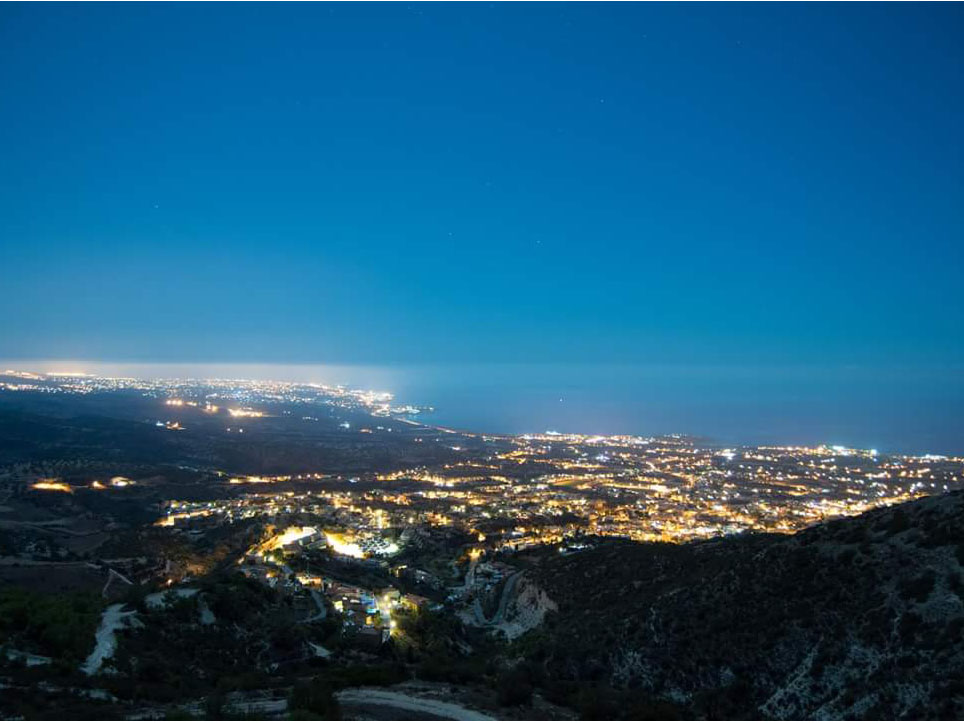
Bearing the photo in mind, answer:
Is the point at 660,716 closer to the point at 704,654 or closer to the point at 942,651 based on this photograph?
the point at 704,654

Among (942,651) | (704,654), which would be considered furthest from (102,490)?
(942,651)

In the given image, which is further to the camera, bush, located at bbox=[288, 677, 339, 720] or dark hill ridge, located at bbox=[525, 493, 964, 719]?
dark hill ridge, located at bbox=[525, 493, 964, 719]

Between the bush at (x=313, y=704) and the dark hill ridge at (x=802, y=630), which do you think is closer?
the bush at (x=313, y=704)

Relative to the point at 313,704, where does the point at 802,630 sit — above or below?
above

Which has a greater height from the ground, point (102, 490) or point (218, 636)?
point (218, 636)

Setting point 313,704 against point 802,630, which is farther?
point 802,630

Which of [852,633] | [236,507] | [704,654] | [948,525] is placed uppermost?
[948,525]

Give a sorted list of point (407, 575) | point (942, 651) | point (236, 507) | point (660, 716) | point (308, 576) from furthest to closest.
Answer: point (236, 507) → point (407, 575) → point (308, 576) → point (660, 716) → point (942, 651)

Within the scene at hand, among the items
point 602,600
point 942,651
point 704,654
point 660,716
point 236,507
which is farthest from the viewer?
point 236,507
